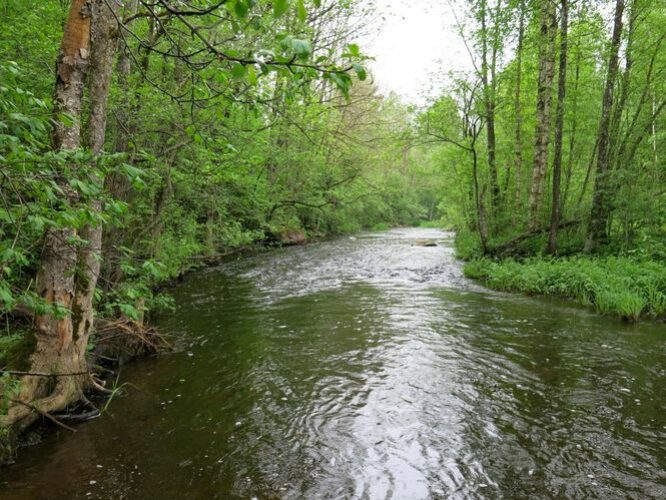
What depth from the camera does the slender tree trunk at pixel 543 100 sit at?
13469mm

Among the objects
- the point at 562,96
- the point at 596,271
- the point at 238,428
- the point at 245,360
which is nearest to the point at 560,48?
the point at 562,96

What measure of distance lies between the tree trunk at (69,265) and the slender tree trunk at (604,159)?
13366 mm

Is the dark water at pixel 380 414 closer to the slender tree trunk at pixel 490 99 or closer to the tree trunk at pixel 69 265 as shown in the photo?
the tree trunk at pixel 69 265

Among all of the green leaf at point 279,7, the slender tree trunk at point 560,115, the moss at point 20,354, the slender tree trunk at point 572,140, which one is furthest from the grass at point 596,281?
the moss at point 20,354

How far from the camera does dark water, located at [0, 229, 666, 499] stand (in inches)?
165

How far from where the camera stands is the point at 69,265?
16.3ft

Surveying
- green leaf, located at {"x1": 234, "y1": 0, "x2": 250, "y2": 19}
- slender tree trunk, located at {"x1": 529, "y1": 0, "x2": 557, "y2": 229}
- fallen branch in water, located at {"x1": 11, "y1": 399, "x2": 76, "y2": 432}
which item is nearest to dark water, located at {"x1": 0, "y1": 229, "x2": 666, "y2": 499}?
fallen branch in water, located at {"x1": 11, "y1": 399, "x2": 76, "y2": 432}

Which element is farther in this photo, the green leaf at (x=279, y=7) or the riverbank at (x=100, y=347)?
the riverbank at (x=100, y=347)

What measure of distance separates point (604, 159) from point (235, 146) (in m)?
11.2

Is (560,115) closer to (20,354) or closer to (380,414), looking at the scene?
(380,414)

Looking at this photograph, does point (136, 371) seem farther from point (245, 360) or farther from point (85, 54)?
point (85, 54)

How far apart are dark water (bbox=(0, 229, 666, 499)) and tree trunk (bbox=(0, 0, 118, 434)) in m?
0.55

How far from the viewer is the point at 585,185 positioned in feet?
49.4

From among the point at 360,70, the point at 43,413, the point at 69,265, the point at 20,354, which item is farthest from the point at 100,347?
the point at 360,70
